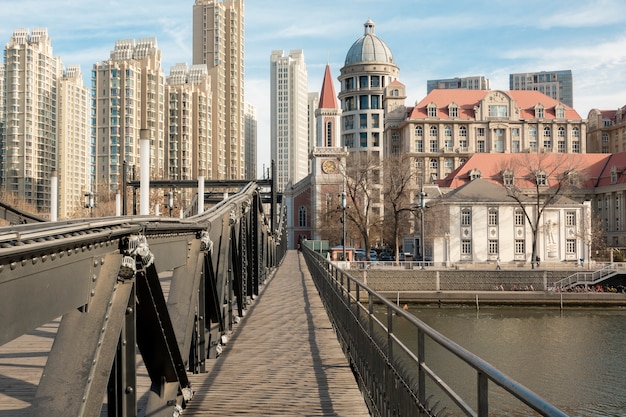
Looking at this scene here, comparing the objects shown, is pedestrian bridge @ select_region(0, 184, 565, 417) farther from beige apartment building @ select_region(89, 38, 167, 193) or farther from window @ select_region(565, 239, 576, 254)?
beige apartment building @ select_region(89, 38, 167, 193)

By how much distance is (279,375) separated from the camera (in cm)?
867

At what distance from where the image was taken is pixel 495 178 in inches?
2916

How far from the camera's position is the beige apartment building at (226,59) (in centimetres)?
13275

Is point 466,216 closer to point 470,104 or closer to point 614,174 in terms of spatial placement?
point 614,174

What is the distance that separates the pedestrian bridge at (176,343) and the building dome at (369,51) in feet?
333

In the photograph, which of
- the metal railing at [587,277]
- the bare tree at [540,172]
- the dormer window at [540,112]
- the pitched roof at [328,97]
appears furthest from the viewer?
the pitched roof at [328,97]

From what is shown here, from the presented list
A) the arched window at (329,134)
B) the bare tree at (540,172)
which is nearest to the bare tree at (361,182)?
the bare tree at (540,172)

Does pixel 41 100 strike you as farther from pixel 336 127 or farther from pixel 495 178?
pixel 495 178

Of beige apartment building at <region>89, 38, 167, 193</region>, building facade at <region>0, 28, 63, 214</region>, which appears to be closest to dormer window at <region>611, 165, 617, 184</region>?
beige apartment building at <region>89, 38, 167, 193</region>

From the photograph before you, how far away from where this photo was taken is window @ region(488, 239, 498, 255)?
55438 millimetres

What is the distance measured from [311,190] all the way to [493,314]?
45563 millimetres

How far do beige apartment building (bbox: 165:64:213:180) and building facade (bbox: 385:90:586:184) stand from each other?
133ft

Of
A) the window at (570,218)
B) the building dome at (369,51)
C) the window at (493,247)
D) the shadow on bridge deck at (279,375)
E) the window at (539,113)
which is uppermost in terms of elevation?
the building dome at (369,51)

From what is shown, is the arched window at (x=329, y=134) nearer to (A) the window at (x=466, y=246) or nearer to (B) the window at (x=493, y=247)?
(A) the window at (x=466, y=246)
